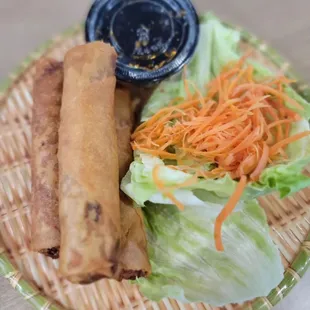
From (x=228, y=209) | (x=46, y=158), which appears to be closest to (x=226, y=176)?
Result: (x=228, y=209)

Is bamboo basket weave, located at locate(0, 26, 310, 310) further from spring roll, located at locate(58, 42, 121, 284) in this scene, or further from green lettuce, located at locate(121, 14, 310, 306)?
spring roll, located at locate(58, 42, 121, 284)

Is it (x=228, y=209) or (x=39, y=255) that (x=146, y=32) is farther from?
(x=39, y=255)

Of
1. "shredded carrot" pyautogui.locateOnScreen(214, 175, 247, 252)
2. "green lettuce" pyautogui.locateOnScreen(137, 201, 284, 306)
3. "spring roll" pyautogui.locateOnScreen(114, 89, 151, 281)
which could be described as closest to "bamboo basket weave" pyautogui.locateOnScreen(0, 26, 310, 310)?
"green lettuce" pyautogui.locateOnScreen(137, 201, 284, 306)

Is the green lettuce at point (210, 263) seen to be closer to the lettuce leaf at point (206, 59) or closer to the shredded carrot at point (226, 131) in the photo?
the shredded carrot at point (226, 131)

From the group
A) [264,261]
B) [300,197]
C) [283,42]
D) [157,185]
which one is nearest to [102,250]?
[157,185]

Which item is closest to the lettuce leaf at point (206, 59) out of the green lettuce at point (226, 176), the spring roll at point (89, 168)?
the green lettuce at point (226, 176)

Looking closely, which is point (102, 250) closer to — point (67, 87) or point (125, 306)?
point (125, 306)
